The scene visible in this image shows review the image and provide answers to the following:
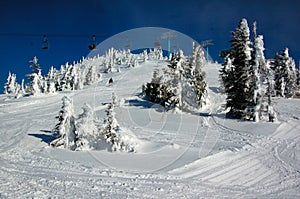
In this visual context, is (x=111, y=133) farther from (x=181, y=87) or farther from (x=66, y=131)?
(x=181, y=87)

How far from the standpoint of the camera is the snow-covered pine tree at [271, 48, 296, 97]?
180 feet

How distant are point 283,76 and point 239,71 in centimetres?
3041

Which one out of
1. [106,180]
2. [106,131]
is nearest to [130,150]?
[106,131]

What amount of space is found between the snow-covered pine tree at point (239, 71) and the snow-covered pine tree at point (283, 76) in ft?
94.6

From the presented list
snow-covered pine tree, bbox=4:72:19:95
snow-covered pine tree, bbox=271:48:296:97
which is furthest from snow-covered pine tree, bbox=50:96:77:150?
snow-covered pine tree, bbox=4:72:19:95

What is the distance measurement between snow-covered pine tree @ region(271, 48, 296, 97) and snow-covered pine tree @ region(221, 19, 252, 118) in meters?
28.8

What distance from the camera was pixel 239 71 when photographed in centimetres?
2953

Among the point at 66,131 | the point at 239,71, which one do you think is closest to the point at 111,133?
the point at 66,131

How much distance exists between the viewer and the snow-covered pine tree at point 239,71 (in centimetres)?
2858

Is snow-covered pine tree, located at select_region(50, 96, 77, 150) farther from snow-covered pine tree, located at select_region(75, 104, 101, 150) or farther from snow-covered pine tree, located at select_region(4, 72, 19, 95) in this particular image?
snow-covered pine tree, located at select_region(4, 72, 19, 95)

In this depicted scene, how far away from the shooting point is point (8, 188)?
9984mm

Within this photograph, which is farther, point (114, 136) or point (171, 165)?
point (114, 136)

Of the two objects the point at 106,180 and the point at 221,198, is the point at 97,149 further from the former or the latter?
the point at 221,198

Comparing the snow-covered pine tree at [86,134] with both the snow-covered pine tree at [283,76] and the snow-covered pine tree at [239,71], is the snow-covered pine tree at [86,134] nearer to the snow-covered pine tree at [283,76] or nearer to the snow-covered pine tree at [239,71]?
the snow-covered pine tree at [239,71]
